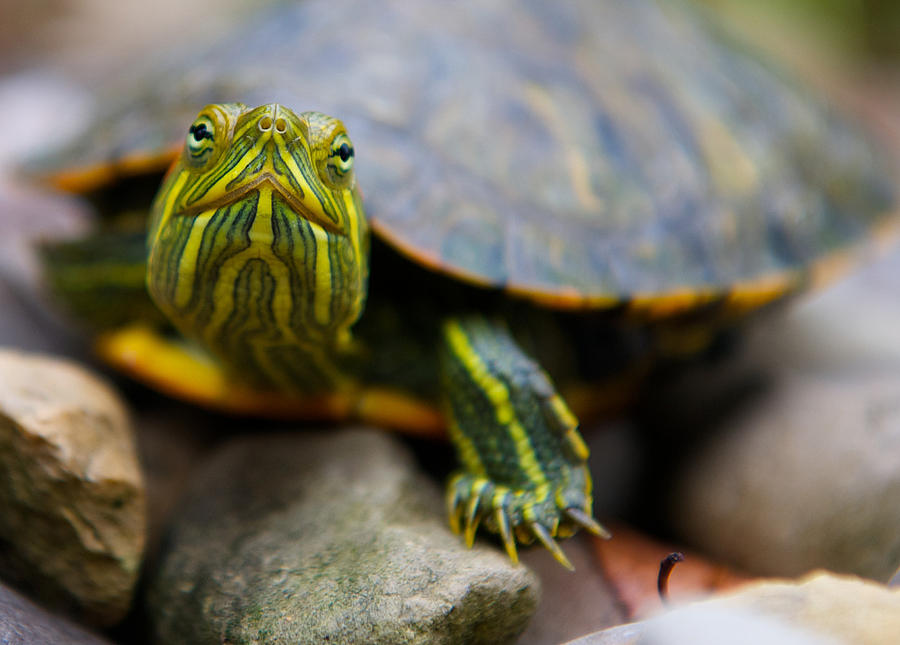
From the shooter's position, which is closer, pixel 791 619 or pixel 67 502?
pixel 791 619

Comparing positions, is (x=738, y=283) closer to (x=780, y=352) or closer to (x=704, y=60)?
(x=780, y=352)

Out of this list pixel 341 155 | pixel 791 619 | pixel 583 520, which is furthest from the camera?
pixel 583 520

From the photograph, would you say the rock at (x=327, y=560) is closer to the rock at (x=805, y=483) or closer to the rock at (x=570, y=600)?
Result: the rock at (x=570, y=600)

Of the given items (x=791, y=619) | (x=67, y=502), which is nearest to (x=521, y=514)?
(x=791, y=619)

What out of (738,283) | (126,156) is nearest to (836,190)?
(738,283)

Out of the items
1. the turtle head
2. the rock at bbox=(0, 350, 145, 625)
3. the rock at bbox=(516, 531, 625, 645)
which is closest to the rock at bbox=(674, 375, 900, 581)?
the rock at bbox=(516, 531, 625, 645)

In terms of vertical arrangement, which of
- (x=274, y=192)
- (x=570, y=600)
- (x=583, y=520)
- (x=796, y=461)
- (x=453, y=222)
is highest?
(x=453, y=222)

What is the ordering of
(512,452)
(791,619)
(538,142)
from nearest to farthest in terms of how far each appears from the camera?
(791,619), (512,452), (538,142)

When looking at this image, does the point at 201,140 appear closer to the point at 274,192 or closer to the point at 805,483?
the point at 274,192
